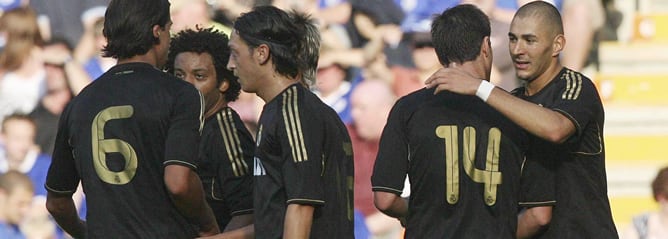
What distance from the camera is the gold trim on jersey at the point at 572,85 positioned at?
5527 millimetres

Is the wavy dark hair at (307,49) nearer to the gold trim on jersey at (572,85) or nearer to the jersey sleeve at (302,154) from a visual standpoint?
the jersey sleeve at (302,154)

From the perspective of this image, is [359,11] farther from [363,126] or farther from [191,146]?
[191,146]

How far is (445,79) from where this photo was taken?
5.21m

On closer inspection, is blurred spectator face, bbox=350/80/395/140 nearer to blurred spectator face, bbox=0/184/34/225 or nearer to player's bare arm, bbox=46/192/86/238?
blurred spectator face, bbox=0/184/34/225

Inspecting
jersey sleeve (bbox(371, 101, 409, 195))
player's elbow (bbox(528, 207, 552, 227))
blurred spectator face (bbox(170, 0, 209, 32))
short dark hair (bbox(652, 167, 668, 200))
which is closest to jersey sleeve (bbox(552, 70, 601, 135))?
player's elbow (bbox(528, 207, 552, 227))

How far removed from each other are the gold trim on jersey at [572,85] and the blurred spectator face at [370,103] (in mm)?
3950

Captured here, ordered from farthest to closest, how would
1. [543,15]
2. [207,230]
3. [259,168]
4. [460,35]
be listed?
[543,15] → [207,230] → [460,35] → [259,168]

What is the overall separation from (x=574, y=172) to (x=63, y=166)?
206 centimetres

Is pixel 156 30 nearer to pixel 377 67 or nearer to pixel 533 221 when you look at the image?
pixel 533 221

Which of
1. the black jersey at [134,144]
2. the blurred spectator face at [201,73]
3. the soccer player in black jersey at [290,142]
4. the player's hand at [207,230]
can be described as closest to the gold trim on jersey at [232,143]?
the blurred spectator face at [201,73]

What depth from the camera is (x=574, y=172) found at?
5.57m

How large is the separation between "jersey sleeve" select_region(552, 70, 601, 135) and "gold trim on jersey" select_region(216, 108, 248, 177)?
4.46ft

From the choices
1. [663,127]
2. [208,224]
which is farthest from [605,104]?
[208,224]

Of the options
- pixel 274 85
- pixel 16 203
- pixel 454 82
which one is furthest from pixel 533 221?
pixel 16 203
